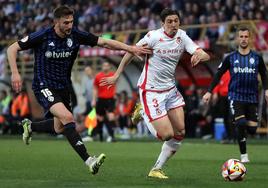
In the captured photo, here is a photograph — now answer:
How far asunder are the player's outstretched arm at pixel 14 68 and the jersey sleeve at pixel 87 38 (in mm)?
940

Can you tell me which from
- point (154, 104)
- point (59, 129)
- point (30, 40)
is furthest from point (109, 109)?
point (30, 40)

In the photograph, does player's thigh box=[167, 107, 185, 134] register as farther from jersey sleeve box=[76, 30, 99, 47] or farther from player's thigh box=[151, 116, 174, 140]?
jersey sleeve box=[76, 30, 99, 47]

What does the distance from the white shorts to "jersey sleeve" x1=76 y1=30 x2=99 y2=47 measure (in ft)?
3.48

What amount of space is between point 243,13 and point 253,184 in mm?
17316

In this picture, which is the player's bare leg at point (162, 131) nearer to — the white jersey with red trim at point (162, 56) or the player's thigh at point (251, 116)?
the white jersey with red trim at point (162, 56)

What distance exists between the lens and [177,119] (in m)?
12.3

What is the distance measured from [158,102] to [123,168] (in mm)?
2031

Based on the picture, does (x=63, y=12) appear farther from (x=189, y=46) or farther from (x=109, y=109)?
(x=109, y=109)

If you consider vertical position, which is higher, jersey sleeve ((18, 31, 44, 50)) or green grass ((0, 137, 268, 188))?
jersey sleeve ((18, 31, 44, 50))

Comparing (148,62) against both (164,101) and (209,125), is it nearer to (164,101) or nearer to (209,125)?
(164,101)

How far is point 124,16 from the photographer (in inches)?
1312

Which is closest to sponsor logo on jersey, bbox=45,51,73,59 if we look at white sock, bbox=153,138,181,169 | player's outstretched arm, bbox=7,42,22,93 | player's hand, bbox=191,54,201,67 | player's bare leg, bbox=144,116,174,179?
player's outstretched arm, bbox=7,42,22,93

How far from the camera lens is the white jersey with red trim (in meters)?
12.2

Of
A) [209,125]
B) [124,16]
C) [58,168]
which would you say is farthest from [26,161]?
[124,16]
